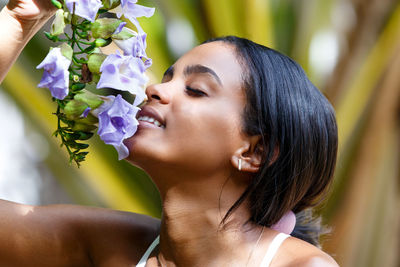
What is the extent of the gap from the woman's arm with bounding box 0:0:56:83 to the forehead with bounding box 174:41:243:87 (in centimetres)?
27

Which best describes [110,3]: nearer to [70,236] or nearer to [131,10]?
[131,10]

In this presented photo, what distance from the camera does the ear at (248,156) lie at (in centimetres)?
112

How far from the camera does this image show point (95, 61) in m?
0.94

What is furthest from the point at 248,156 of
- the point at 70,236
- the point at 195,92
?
the point at 70,236

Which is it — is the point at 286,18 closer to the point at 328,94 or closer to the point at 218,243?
the point at 328,94

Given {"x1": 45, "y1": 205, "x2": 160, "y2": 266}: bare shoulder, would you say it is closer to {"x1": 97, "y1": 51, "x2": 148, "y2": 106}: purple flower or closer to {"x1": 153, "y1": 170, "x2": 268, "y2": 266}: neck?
{"x1": 153, "y1": 170, "x2": 268, "y2": 266}: neck

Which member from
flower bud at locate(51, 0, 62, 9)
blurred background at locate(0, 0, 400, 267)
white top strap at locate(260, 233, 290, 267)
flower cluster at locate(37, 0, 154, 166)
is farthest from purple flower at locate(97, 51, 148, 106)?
blurred background at locate(0, 0, 400, 267)

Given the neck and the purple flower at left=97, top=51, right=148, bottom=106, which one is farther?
the neck

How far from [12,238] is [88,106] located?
420 mm

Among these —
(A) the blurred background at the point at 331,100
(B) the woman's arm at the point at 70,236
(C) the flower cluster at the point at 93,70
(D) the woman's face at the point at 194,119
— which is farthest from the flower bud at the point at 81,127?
(A) the blurred background at the point at 331,100

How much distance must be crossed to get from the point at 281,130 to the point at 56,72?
0.42 m

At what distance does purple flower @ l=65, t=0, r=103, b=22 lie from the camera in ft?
2.93

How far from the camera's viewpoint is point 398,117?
2191 mm

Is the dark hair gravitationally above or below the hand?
below
